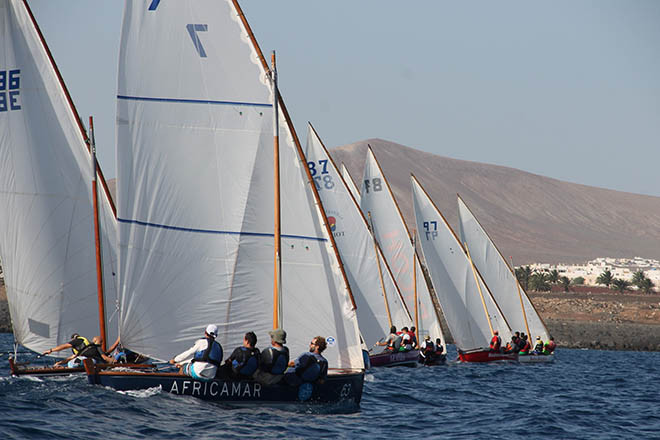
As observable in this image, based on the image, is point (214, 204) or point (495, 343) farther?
point (495, 343)

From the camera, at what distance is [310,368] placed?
857 inches

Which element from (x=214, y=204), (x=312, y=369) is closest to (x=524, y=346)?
(x=214, y=204)

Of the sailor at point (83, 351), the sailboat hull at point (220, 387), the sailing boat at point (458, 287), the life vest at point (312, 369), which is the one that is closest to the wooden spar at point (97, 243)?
the sailor at point (83, 351)

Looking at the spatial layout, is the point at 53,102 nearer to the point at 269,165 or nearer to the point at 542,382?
the point at 269,165

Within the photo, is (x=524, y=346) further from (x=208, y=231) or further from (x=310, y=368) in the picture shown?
(x=310, y=368)

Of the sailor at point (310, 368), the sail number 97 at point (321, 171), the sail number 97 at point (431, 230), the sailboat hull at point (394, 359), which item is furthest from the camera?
the sail number 97 at point (431, 230)

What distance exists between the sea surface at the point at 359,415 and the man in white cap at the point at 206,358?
0.61 meters

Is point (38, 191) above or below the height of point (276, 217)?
above

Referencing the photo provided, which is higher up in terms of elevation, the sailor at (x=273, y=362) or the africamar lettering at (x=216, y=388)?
the sailor at (x=273, y=362)

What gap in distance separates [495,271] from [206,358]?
3934 centimetres

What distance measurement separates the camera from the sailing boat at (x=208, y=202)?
23328 mm

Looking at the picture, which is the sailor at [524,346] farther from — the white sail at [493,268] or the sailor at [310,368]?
the sailor at [310,368]

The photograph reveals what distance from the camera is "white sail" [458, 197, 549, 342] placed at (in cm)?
5809

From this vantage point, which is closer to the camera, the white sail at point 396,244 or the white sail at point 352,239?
the white sail at point 352,239
